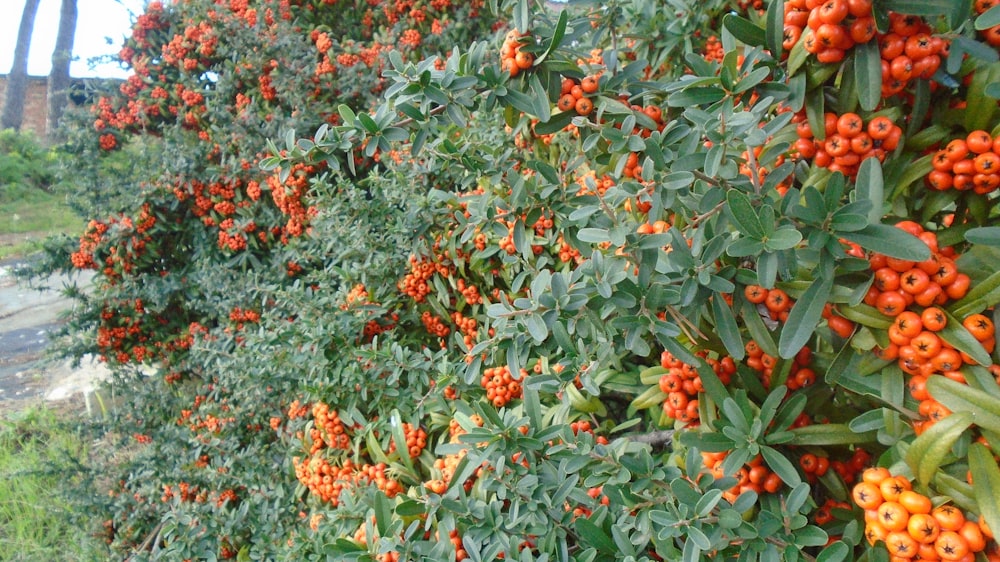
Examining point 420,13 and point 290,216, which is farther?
point 420,13

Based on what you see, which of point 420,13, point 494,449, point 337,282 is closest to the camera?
point 494,449

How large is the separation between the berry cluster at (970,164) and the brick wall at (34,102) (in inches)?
686

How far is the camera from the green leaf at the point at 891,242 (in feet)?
3.24

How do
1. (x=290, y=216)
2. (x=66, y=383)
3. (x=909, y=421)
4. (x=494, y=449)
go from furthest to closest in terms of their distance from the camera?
1. (x=66, y=383)
2. (x=290, y=216)
3. (x=494, y=449)
4. (x=909, y=421)

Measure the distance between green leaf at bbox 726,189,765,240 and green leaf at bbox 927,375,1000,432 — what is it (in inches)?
15.6

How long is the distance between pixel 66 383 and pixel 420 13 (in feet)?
17.8

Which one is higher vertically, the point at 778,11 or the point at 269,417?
the point at 778,11

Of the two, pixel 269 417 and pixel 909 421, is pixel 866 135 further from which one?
pixel 269 417

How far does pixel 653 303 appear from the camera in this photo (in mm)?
1291

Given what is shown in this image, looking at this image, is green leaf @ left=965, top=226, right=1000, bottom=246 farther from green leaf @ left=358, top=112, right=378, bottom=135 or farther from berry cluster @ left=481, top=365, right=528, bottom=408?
berry cluster @ left=481, top=365, right=528, bottom=408

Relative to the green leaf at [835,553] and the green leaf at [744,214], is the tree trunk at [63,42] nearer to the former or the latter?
the green leaf at [744,214]

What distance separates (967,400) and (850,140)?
1.70 ft

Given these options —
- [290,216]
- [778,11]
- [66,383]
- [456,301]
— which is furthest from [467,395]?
[66,383]

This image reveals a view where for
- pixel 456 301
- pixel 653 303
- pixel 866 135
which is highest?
pixel 866 135
